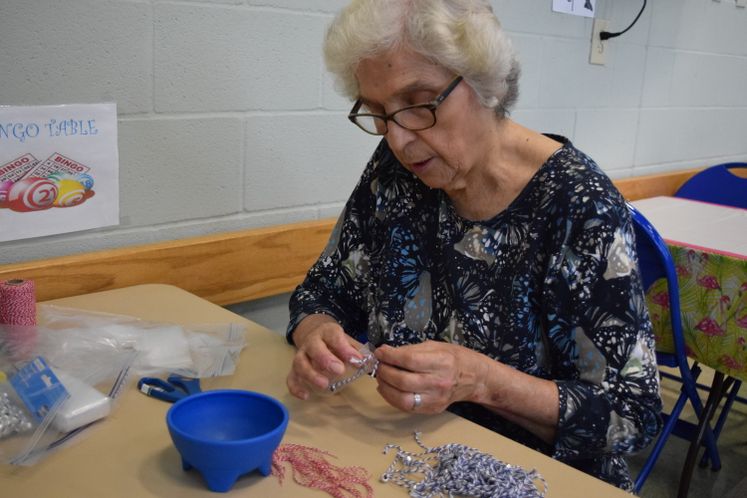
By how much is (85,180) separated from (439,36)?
810mm

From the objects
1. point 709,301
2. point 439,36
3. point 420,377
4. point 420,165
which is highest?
point 439,36

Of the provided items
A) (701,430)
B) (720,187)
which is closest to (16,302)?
(701,430)

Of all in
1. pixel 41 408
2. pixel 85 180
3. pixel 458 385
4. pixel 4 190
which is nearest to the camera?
pixel 41 408

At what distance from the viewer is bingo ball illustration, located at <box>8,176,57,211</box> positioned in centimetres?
141

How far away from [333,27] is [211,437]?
0.69 meters

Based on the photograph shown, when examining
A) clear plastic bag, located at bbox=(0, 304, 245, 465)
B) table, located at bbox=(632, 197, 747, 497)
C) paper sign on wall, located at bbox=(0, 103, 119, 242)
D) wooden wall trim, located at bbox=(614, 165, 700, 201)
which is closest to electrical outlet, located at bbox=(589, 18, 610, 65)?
wooden wall trim, located at bbox=(614, 165, 700, 201)

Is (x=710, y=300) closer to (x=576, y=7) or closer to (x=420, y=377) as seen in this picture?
(x=420, y=377)

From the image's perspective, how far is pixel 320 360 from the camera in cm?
107

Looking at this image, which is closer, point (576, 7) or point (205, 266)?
point (205, 266)

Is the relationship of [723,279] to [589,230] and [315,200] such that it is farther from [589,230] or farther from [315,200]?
[315,200]

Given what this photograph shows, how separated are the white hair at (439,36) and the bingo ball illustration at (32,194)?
67 cm

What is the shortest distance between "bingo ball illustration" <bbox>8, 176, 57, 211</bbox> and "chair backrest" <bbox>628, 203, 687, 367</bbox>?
1.16m

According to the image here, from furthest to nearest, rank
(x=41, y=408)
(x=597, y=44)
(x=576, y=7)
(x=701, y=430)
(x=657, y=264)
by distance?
(x=597, y=44), (x=576, y=7), (x=701, y=430), (x=657, y=264), (x=41, y=408)

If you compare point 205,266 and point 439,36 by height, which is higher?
point 439,36
